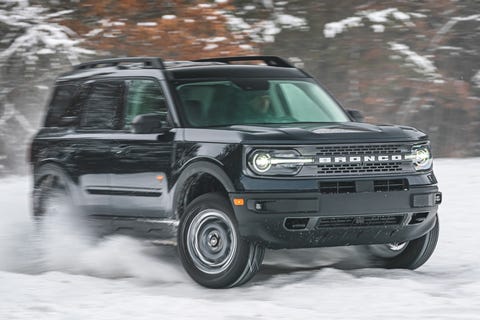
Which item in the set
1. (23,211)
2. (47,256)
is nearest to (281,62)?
(47,256)

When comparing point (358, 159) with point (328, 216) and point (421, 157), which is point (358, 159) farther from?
point (421, 157)

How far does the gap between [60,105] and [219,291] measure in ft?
10.3

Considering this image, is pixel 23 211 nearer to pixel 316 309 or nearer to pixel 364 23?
pixel 316 309

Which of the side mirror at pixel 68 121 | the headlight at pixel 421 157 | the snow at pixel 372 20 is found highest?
the headlight at pixel 421 157

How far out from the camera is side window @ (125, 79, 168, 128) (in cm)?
867

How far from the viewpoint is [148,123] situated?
27.2ft

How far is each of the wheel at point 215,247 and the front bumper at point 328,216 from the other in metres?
0.16

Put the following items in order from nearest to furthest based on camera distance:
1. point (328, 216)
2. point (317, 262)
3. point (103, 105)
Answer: point (328, 216), point (317, 262), point (103, 105)

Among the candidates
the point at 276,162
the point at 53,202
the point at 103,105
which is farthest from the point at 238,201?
the point at 53,202

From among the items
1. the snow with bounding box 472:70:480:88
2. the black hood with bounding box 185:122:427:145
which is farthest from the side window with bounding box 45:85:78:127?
the snow with bounding box 472:70:480:88

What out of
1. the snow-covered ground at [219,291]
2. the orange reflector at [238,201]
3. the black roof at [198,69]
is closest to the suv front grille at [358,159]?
the orange reflector at [238,201]

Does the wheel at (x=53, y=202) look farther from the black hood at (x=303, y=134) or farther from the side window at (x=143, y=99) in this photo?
the black hood at (x=303, y=134)

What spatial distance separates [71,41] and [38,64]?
2.52 meters

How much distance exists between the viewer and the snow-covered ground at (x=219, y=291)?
21.9 feet
